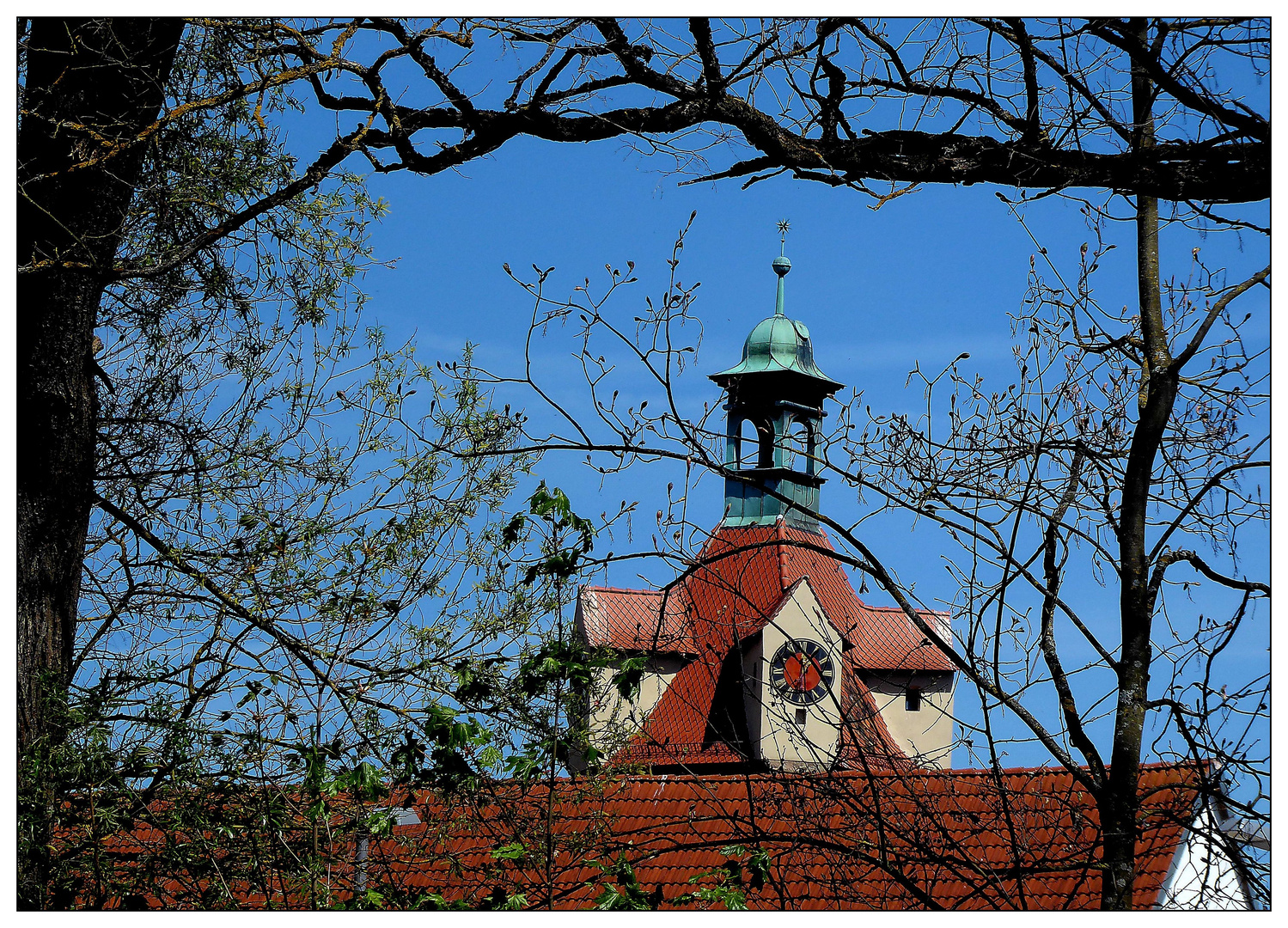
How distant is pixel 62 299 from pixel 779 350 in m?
8.39

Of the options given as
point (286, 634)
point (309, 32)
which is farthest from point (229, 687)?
point (309, 32)

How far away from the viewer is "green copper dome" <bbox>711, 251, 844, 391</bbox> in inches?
151

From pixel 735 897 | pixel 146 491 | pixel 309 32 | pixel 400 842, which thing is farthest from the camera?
pixel 146 491

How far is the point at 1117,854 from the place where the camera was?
10.7 feet

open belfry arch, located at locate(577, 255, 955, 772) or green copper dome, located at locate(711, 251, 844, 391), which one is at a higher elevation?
green copper dome, located at locate(711, 251, 844, 391)

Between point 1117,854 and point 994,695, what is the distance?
1.67 ft

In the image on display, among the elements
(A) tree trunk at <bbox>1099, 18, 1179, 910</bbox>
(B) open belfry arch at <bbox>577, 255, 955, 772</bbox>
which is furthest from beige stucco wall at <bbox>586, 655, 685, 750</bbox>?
(A) tree trunk at <bbox>1099, 18, 1179, 910</bbox>

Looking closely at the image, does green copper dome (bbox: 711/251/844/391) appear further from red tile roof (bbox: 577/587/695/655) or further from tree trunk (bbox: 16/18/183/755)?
tree trunk (bbox: 16/18/183/755)

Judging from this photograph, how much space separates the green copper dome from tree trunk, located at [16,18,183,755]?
2.41 meters

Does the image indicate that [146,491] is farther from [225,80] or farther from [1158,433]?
[1158,433]

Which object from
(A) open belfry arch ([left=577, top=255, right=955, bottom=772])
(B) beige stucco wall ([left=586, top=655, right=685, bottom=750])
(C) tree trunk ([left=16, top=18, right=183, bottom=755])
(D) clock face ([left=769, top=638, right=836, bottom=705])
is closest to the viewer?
(D) clock face ([left=769, top=638, right=836, bottom=705])

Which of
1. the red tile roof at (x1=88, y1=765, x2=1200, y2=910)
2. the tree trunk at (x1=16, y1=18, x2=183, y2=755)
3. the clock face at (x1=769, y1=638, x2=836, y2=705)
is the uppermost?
the tree trunk at (x1=16, y1=18, x2=183, y2=755)

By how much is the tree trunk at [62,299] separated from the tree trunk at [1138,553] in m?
3.45

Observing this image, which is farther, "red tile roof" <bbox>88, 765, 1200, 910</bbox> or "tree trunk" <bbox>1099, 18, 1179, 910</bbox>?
"red tile roof" <bbox>88, 765, 1200, 910</bbox>
